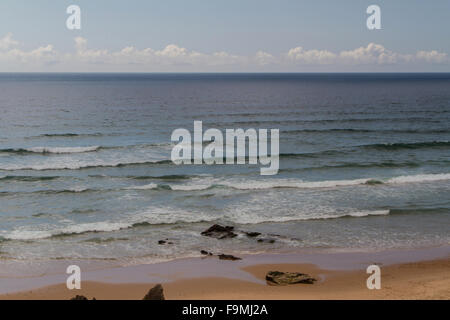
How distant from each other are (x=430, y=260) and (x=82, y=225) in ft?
44.0

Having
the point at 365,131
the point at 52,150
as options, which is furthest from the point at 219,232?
the point at 365,131

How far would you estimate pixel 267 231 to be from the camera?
19.0 m

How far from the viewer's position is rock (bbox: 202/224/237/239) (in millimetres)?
18403

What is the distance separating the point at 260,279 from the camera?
14516 millimetres

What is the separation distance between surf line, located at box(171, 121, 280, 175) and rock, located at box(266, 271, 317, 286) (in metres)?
14.4

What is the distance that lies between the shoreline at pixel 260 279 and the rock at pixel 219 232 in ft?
6.96

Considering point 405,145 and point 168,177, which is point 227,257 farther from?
point 405,145

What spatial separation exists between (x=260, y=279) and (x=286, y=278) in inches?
32.2

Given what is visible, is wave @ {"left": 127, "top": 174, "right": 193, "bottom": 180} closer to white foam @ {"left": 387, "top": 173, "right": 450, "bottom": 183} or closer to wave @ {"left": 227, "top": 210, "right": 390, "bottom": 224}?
wave @ {"left": 227, "top": 210, "right": 390, "bottom": 224}

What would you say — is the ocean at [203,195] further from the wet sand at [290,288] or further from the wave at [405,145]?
the wet sand at [290,288]

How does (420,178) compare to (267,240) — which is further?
(420,178)

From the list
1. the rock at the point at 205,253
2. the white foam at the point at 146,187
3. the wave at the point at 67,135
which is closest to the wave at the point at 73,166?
the white foam at the point at 146,187

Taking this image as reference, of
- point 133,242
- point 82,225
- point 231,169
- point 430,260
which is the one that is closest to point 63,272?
point 133,242
